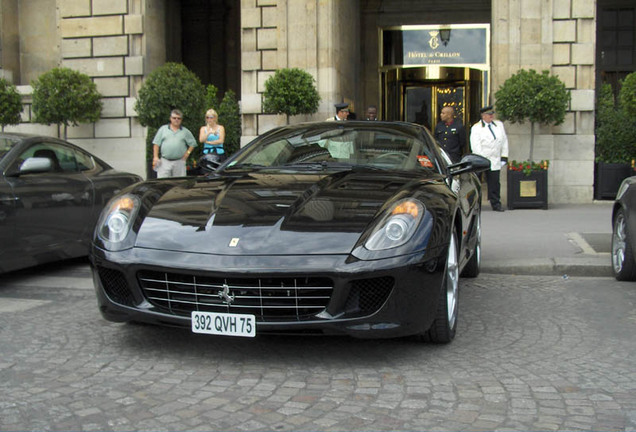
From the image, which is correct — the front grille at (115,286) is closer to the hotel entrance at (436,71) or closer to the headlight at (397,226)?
the headlight at (397,226)

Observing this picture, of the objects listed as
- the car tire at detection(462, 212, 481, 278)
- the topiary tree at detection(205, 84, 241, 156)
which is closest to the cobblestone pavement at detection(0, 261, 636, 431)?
the car tire at detection(462, 212, 481, 278)

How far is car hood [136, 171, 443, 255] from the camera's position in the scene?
3.95m

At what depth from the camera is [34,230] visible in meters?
6.62

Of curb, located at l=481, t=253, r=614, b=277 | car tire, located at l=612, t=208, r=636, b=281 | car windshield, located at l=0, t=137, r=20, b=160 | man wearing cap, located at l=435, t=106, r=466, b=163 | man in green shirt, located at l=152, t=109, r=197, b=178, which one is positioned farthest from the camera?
man wearing cap, located at l=435, t=106, r=466, b=163

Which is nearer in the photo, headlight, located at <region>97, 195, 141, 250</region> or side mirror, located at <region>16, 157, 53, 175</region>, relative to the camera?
headlight, located at <region>97, 195, 141, 250</region>

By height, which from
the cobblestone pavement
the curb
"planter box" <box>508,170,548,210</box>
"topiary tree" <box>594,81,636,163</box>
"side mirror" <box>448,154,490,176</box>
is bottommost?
the cobblestone pavement

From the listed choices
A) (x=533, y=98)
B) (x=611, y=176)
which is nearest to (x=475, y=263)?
(x=533, y=98)

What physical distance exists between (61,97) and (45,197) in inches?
340

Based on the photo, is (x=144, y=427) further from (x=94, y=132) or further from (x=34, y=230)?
(x=94, y=132)

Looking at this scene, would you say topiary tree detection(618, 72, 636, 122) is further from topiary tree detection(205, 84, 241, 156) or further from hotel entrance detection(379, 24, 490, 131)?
topiary tree detection(205, 84, 241, 156)

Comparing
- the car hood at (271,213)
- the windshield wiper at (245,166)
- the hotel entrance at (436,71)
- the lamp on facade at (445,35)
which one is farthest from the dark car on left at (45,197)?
the lamp on facade at (445,35)

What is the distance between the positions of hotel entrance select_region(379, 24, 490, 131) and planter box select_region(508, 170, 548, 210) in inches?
188

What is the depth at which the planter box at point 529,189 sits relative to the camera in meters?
13.0

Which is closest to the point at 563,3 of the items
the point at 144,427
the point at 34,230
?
the point at 34,230
